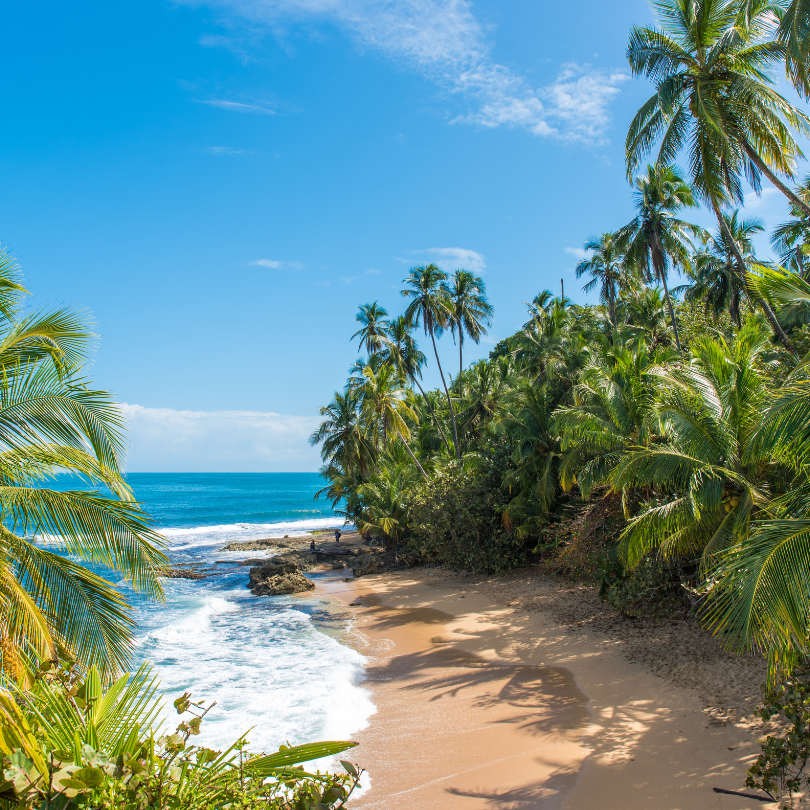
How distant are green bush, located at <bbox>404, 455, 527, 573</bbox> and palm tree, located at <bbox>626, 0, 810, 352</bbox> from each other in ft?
37.2

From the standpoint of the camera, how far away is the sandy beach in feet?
22.0

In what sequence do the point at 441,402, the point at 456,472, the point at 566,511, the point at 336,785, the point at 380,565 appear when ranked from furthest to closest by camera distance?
1. the point at 441,402
2. the point at 380,565
3. the point at 456,472
4. the point at 566,511
5. the point at 336,785

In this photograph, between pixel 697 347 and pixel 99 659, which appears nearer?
pixel 99 659

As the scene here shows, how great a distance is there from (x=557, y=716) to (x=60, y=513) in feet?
26.5

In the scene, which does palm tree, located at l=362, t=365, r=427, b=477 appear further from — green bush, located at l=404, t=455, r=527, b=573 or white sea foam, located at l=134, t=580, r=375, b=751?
white sea foam, located at l=134, t=580, r=375, b=751

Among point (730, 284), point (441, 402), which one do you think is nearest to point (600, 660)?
point (730, 284)

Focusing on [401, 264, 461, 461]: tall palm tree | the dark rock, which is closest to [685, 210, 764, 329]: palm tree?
[401, 264, 461, 461]: tall palm tree

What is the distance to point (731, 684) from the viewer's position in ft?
28.0

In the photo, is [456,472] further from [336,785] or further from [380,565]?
[336,785]

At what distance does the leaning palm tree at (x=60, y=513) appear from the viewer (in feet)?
16.0

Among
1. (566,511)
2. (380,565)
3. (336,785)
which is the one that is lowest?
(380,565)

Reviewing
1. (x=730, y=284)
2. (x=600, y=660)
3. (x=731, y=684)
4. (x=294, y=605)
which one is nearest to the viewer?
(x=731, y=684)

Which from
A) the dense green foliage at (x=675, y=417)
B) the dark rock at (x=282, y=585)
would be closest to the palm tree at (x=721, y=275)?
the dense green foliage at (x=675, y=417)

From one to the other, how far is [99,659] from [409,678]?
7776 mm
